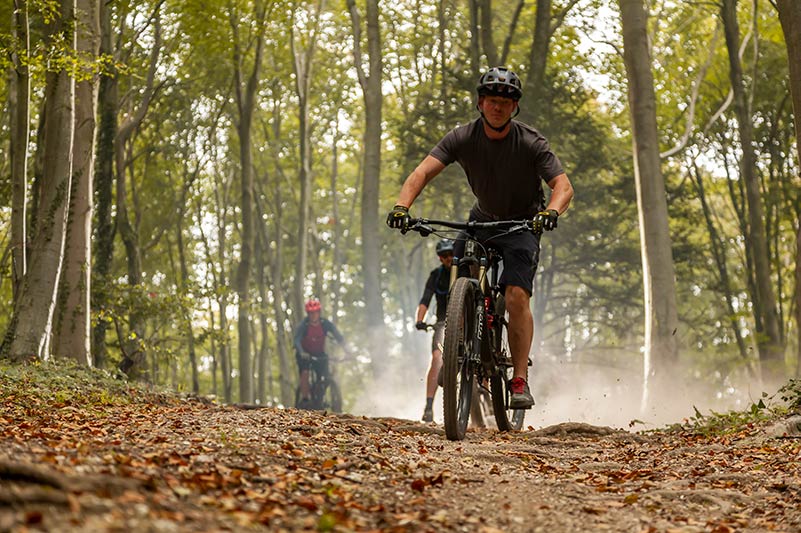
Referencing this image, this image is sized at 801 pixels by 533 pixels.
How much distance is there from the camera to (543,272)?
1117 inches

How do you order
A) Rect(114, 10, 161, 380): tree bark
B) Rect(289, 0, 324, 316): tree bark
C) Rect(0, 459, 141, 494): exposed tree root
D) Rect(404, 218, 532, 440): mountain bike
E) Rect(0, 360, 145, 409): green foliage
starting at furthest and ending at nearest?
Rect(289, 0, 324, 316): tree bark, Rect(114, 10, 161, 380): tree bark, Rect(0, 360, 145, 409): green foliage, Rect(404, 218, 532, 440): mountain bike, Rect(0, 459, 141, 494): exposed tree root

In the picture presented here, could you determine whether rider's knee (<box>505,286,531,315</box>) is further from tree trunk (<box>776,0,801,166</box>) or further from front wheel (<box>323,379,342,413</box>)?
front wheel (<box>323,379,342,413</box>)

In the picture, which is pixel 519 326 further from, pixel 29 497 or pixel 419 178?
pixel 29 497

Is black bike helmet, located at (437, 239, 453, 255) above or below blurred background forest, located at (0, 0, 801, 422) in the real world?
below

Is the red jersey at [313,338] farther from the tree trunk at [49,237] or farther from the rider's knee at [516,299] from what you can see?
the rider's knee at [516,299]

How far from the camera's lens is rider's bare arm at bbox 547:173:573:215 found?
7.26m

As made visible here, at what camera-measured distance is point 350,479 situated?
4.77 m

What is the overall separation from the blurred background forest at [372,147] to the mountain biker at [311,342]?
1636 mm

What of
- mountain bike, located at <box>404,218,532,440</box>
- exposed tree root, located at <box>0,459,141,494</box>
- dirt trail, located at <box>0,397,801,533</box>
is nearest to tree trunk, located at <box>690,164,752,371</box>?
mountain bike, located at <box>404,218,532,440</box>

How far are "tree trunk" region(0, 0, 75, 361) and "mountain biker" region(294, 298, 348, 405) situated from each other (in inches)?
269

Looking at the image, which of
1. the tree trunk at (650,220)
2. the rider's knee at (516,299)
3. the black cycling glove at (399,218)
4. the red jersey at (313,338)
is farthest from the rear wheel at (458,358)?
the red jersey at (313,338)

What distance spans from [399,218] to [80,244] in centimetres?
754

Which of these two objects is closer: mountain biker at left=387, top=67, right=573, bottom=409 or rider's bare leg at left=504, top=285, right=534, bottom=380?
mountain biker at left=387, top=67, right=573, bottom=409

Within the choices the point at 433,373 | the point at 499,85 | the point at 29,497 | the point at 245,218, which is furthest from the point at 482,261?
the point at 245,218
